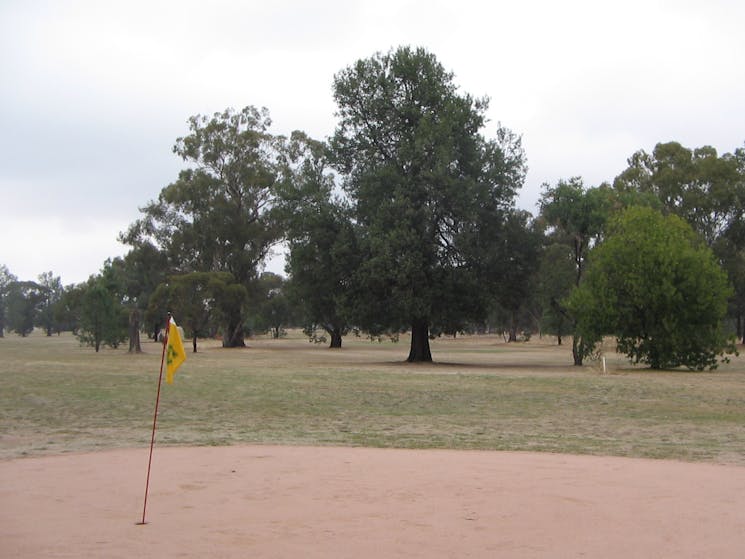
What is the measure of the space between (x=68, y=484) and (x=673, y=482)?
7.89m

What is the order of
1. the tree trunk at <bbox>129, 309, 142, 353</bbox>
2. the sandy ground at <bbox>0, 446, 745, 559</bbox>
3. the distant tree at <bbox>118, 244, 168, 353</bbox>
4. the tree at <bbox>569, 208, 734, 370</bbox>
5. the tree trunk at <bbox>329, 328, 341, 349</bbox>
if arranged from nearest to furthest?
1. the sandy ground at <bbox>0, 446, 745, 559</bbox>
2. the tree at <bbox>569, 208, 734, 370</bbox>
3. the tree trunk at <bbox>129, 309, 142, 353</bbox>
4. the distant tree at <bbox>118, 244, 168, 353</bbox>
5. the tree trunk at <bbox>329, 328, 341, 349</bbox>

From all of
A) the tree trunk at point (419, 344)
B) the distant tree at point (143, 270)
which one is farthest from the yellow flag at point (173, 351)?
the distant tree at point (143, 270)

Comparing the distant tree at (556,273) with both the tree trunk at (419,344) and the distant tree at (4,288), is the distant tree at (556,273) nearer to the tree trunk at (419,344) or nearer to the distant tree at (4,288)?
the tree trunk at (419,344)

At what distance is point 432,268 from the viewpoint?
42.7 meters

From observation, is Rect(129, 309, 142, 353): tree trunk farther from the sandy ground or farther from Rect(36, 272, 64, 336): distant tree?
Rect(36, 272, 64, 336): distant tree

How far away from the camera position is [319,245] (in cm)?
4481

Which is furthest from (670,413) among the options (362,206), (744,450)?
(362,206)

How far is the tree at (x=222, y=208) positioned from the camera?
70688 millimetres

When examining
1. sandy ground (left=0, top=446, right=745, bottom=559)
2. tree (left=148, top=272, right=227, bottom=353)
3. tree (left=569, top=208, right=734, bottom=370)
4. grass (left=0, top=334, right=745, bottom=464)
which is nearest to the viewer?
sandy ground (left=0, top=446, right=745, bottom=559)

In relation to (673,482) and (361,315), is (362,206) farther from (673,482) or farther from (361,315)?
(673,482)

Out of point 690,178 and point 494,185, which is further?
point 690,178

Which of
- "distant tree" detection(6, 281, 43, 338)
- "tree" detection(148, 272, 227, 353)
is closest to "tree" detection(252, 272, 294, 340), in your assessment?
"tree" detection(148, 272, 227, 353)

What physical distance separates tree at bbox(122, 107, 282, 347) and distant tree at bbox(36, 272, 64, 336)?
294ft

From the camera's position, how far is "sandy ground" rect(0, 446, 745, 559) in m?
7.74
